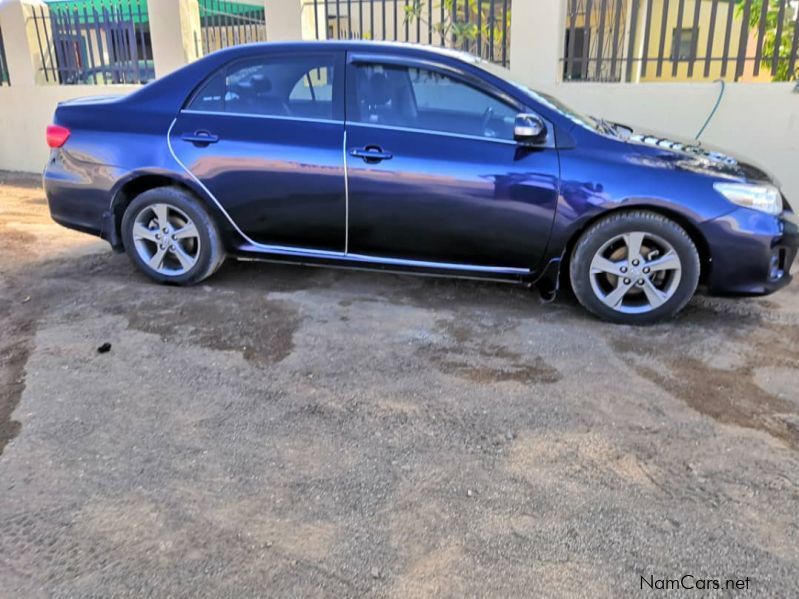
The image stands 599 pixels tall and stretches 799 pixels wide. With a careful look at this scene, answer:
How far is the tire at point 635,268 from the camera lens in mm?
4023

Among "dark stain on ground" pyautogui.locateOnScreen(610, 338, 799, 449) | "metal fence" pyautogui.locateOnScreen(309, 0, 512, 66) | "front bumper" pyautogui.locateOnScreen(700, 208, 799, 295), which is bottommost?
"dark stain on ground" pyautogui.locateOnScreen(610, 338, 799, 449)

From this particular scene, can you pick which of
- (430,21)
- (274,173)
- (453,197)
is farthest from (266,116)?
(430,21)

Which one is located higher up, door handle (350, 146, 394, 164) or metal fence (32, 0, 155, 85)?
metal fence (32, 0, 155, 85)

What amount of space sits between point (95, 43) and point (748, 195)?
28.7 ft

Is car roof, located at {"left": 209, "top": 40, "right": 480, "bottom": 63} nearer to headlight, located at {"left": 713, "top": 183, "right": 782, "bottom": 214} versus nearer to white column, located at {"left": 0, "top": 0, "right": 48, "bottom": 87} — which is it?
headlight, located at {"left": 713, "top": 183, "right": 782, "bottom": 214}

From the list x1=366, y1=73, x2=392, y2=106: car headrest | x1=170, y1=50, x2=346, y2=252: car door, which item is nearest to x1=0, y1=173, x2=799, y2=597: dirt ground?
x1=170, y1=50, x2=346, y2=252: car door

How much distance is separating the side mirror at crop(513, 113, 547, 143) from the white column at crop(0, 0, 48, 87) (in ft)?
27.8

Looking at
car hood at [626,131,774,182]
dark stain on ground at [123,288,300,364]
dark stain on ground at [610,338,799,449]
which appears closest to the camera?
dark stain on ground at [610,338,799,449]

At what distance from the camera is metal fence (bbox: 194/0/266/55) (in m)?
9.40

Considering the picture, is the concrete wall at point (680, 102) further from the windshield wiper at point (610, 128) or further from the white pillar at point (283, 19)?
the white pillar at point (283, 19)

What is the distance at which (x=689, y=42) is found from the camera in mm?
7051

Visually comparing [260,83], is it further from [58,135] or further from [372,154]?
[58,135]

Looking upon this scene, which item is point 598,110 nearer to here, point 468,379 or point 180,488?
point 468,379

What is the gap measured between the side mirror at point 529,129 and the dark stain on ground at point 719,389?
1295 millimetres
